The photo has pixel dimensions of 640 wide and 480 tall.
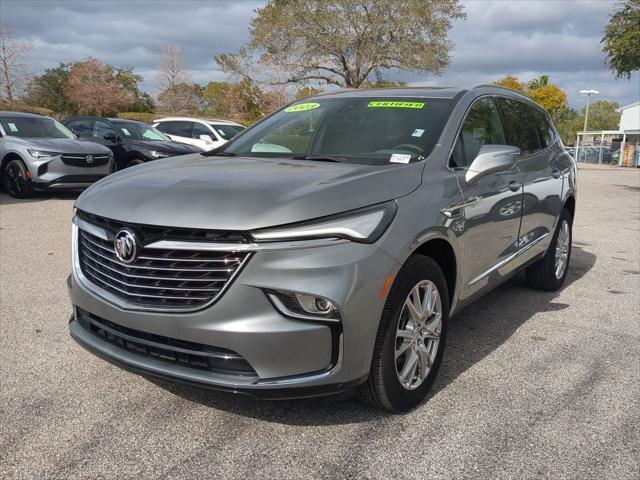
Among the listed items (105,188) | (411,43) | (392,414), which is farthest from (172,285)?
(411,43)

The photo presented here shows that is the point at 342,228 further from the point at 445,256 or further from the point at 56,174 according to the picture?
the point at 56,174

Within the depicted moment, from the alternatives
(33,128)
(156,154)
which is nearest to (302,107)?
(156,154)

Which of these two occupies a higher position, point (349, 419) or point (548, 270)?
point (548, 270)

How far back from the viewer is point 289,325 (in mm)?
2432

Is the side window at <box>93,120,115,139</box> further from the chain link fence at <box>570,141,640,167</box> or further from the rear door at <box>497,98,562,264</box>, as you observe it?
the chain link fence at <box>570,141,640,167</box>

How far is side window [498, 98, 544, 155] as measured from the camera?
452cm

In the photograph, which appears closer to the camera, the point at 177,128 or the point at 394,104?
the point at 394,104

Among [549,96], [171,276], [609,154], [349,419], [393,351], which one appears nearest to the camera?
[171,276]

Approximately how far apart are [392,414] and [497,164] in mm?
1623

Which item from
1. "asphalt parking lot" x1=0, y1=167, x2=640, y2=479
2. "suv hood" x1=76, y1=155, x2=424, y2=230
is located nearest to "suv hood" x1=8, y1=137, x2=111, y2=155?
"asphalt parking lot" x1=0, y1=167, x2=640, y2=479

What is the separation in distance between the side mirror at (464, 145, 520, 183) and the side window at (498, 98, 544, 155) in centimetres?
91

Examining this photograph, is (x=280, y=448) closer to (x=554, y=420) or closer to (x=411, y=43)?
(x=554, y=420)

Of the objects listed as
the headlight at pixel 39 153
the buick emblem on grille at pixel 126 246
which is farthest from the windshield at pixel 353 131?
the headlight at pixel 39 153

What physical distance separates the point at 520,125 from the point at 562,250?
151cm
